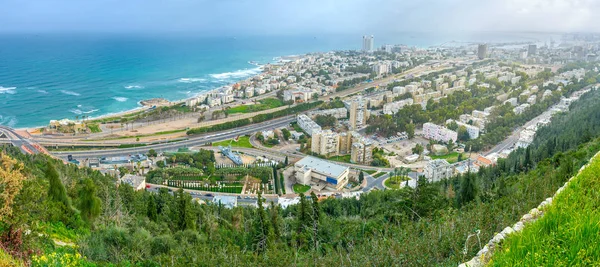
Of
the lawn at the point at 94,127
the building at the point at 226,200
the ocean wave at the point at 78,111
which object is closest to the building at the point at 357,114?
the building at the point at 226,200

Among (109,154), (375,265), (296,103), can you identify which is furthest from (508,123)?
(375,265)

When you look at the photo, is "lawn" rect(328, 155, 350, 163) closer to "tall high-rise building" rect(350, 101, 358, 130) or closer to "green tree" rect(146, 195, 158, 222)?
"tall high-rise building" rect(350, 101, 358, 130)

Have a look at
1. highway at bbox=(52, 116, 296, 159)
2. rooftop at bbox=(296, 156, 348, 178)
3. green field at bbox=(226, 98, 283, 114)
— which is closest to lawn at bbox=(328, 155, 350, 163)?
rooftop at bbox=(296, 156, 348, 178)

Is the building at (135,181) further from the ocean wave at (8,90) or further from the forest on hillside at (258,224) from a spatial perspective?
the ocean wave at (8,90)

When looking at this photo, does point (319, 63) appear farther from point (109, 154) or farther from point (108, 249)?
point (108, 249)

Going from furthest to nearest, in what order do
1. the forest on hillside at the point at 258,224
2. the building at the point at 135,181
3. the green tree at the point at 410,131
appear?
the green tree at the point at 410,131 → the building at the point at 135,181 → the forest on hillside at the point at 258,224
